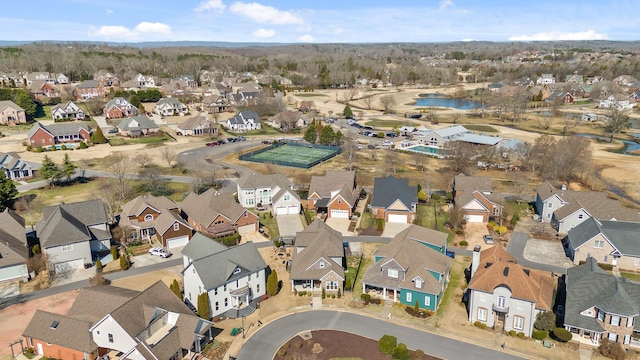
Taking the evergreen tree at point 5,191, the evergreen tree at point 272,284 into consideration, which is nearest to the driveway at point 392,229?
the evergreen tree at point 272,284

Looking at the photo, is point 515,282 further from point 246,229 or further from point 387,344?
point 246,229

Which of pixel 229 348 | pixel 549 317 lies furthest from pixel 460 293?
pixel 229 348

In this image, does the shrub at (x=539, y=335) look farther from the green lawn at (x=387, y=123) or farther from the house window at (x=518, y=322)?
the green lawn at (x=387, y=123)

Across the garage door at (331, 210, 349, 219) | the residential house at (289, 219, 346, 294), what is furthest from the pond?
the residential house at (289, 219, 346, 294)

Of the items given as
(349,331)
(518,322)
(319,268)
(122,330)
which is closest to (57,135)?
(319,268)

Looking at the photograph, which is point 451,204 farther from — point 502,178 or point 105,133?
point 105,133

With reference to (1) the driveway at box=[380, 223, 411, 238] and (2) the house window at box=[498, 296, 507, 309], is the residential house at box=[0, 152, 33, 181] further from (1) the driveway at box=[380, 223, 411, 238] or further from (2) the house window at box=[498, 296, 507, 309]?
(2) the house window at box=[498, 296, 507, 309]
